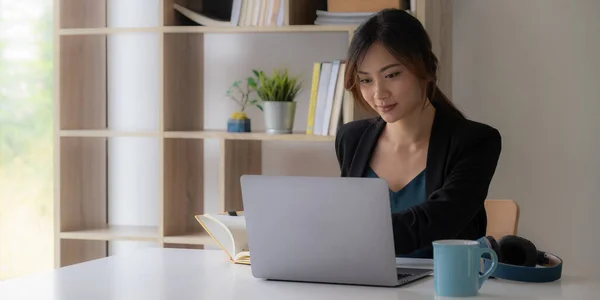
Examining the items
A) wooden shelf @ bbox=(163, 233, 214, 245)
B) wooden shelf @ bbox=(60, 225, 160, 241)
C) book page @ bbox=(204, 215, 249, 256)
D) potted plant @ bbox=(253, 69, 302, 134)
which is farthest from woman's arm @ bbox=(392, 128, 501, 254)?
wooden shelf @ bbox=(60, 225, 160, 241)

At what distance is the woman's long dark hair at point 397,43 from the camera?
2246 mm

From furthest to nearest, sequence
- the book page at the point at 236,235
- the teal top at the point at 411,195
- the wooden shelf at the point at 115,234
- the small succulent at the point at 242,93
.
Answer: the small succulent at the point at 242,93 < the wooden shelf at the point at 115,234 < the teal top at the point at 411,195 < the book page at the point at 236,235

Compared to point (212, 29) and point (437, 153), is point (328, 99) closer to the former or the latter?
point (212, 29)

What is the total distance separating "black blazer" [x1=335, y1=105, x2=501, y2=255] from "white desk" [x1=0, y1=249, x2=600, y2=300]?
0.91 ft

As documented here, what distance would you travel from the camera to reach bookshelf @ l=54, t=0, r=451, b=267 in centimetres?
331

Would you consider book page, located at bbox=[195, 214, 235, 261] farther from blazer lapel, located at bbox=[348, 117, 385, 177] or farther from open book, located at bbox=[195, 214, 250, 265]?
blazer lapel, located at bbox=[348, 117, 385, 177]

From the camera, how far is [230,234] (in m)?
1.99

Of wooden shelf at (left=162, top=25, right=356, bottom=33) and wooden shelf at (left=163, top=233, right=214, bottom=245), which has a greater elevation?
wooden shelf at (left=162, top=25, right=356, bottom=33)

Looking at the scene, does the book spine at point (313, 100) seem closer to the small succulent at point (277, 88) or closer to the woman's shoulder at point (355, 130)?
the small succulent at point (277, 88)

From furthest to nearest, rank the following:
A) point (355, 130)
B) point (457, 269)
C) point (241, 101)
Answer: point (241, 101) → point (355, 130) → point (457, 269)

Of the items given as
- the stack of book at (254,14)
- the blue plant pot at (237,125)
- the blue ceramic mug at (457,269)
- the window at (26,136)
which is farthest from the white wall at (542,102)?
the window at (26,136)

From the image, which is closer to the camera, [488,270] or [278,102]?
[488,270]

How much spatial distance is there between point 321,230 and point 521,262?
42 centimetres

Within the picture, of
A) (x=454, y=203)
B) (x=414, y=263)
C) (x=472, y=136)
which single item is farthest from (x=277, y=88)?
(x=414, y=263)
